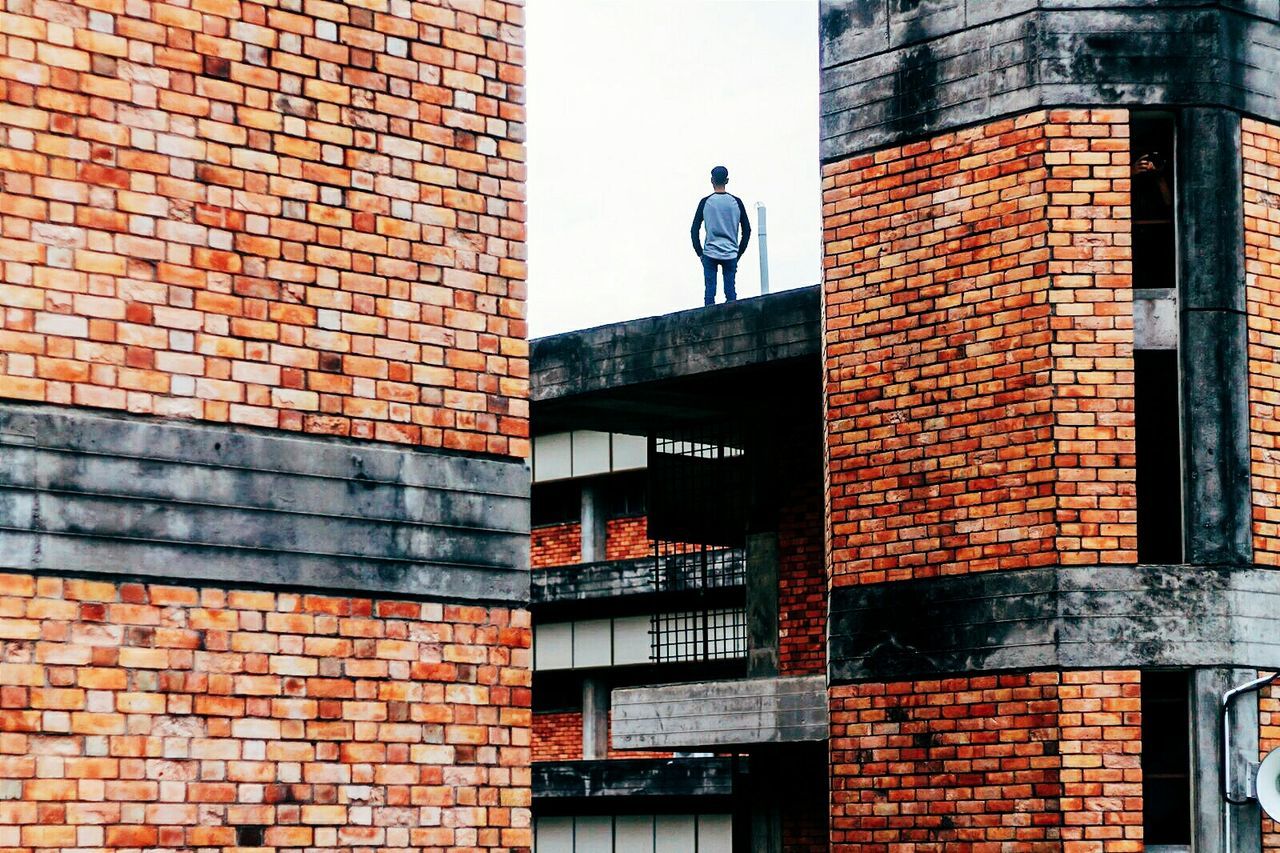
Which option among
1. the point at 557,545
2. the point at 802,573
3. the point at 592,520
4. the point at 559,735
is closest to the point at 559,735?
the point at 559,735

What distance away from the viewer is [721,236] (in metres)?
17.7

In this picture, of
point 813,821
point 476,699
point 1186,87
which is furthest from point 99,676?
point 813,821

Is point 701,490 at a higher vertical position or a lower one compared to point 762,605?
higher

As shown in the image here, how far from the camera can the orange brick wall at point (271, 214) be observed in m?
7.66

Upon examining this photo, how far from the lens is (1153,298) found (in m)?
12.7

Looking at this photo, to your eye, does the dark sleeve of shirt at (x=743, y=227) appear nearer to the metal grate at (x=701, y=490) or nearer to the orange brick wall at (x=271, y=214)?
the metal grate at (x=701, y=490)

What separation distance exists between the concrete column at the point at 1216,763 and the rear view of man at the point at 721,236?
668cm

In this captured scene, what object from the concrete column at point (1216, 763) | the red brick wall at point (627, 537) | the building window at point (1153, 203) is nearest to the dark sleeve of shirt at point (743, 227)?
the building window at point (1153, 203)

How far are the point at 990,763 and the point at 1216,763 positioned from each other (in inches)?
54.7

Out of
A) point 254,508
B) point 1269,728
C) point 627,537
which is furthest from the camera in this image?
point 627,537

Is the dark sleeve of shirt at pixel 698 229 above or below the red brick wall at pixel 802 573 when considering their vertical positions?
above

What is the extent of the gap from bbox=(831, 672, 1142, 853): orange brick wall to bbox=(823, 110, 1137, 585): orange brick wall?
0.82m

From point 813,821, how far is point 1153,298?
6.28m

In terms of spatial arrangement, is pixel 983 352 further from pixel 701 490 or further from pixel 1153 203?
pixel 701 490
